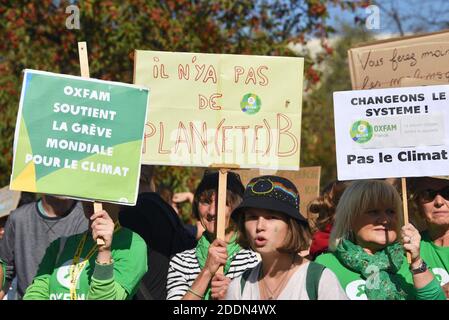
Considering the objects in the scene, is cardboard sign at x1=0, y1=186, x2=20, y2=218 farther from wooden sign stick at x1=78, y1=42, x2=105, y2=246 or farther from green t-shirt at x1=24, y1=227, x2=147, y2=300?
wooden sign stick at x1=78, y1=42, x2=105, y2=246

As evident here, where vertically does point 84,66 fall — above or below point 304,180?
above

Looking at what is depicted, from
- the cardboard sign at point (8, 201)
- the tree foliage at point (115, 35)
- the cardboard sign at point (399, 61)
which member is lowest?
the cardboard sign at point (8, 201)

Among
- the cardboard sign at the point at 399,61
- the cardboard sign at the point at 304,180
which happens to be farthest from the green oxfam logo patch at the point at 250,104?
the cardboard sign at the point at 304,180

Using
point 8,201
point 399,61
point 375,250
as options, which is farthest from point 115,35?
point 375,250

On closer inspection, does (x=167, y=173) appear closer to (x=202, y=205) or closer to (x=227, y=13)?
(x=227, y=13)

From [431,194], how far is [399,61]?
90cm

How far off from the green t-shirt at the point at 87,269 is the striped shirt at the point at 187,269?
0.27 metres

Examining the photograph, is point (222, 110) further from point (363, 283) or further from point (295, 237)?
point (363, 283)

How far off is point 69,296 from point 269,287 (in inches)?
45.2

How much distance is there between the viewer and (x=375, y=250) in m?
5.57

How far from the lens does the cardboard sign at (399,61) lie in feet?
20.9

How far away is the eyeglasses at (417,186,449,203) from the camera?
6125mm

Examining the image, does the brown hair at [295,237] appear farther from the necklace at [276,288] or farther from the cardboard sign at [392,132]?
the cardboard sign at [392,132]

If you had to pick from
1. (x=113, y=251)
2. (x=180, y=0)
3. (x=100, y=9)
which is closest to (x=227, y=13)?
(x=180, y=0)
